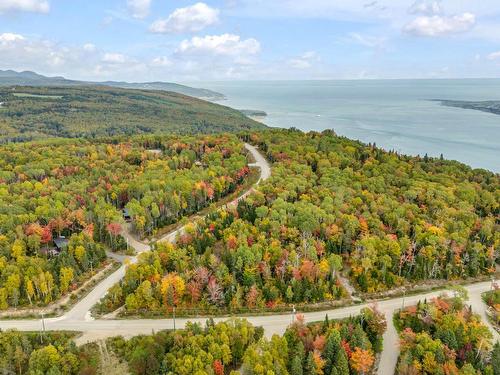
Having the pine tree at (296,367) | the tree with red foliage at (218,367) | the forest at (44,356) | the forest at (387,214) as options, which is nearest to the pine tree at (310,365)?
the pine tree at (296,367)

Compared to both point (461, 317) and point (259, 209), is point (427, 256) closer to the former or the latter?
point (461, 317)

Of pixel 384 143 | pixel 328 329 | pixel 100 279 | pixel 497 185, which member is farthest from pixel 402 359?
pixel 384 143

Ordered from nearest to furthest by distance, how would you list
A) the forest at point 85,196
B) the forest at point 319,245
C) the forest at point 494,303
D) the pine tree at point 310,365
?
1. the pine tree at point 310,365
2. the forest at point 494,303
3. the forest at point 319,245
4. the forest at point 85,196

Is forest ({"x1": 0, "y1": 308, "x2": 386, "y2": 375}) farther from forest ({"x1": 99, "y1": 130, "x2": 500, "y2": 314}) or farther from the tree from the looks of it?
forest ({"x1": 99, "y1": 130, "x2": 500, "y2": 314})

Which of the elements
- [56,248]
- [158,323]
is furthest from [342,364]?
[56,248]

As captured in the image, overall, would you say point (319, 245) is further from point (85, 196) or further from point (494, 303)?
point (85, 196)

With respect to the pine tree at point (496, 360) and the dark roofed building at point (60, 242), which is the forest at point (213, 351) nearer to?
Result: the pine tree at point (496, 360)

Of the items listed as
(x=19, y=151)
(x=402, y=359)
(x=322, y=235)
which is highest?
(x=19, y=151)
